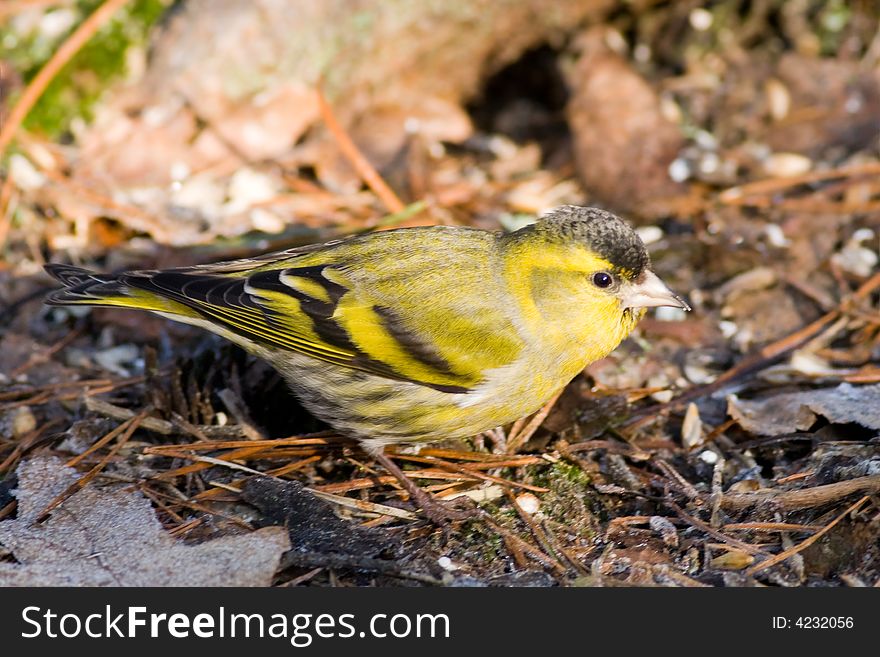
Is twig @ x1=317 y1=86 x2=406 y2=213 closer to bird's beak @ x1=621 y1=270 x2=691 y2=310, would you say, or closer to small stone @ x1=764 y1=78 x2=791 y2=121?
bird's beak @ x1=621 y1=270 x2=691 y2=310

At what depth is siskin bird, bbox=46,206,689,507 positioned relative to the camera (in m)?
4.14

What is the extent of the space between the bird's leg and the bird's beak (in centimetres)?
111

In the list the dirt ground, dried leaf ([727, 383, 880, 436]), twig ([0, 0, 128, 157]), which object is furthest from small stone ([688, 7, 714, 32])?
twig ([0, 0, 128, 157])

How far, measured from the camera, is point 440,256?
4.36 meters

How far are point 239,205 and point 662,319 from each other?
2.62 metres

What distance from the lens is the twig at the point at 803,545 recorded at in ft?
11.9

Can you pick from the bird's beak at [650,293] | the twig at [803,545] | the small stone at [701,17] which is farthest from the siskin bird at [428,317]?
the small stone at [701,17]

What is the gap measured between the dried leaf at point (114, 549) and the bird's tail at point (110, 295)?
796 mm

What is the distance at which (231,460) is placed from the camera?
4191 mm

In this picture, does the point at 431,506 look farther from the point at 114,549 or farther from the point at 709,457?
the point at 709,457

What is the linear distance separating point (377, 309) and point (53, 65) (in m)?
3.55

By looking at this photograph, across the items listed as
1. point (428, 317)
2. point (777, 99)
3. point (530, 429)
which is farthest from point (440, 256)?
point (777, 99)
